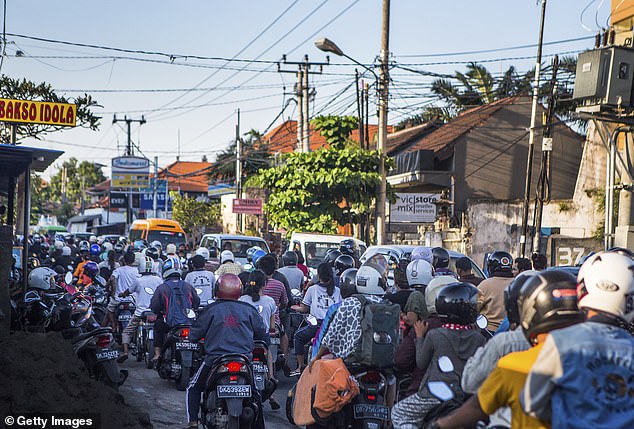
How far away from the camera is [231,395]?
6906 millimetres

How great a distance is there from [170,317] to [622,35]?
1788 centimetres

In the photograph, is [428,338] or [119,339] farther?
[119,339]

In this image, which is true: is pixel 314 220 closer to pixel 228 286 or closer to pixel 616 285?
pixel 228 286

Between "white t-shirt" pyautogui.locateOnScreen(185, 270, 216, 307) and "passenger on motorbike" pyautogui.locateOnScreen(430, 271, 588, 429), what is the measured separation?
819 centimetres

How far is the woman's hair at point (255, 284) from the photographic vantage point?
9812 mm

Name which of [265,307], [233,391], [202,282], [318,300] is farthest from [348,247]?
[233,391]

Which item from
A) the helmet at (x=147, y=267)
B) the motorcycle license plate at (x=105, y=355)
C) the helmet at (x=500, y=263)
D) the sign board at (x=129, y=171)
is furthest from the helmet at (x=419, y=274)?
the sign board at (x=129, y=171)

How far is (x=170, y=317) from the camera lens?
1097cm

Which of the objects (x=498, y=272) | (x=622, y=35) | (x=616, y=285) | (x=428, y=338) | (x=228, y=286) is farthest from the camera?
(x=622, y=35)

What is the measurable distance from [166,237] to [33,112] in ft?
72.6

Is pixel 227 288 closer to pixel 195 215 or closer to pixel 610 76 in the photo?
pixel 610 76

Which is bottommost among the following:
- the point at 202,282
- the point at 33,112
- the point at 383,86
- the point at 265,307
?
the point at 265,307

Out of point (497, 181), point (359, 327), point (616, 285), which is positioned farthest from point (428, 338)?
point (497, 181)

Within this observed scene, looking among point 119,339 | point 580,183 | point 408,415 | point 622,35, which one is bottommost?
point 119,339
